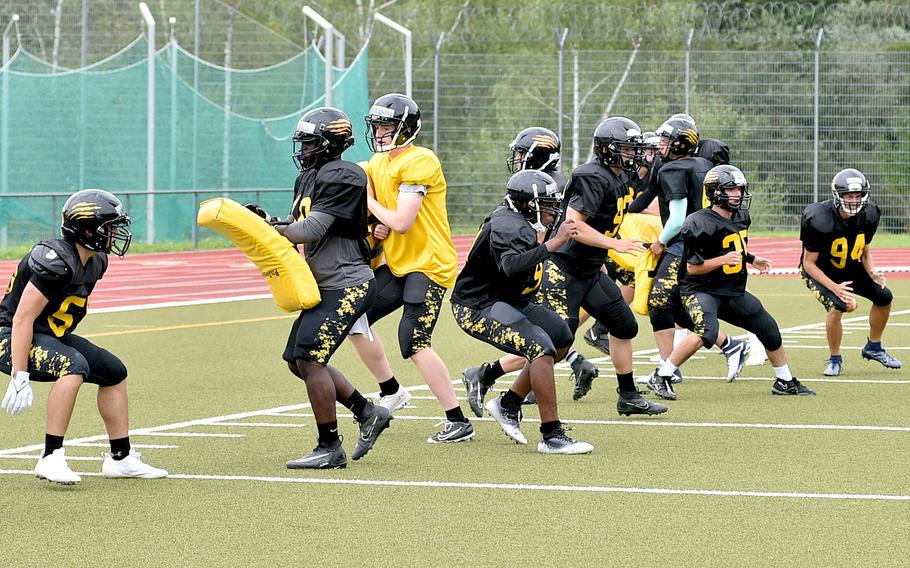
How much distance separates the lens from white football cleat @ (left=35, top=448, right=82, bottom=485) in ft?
26.0

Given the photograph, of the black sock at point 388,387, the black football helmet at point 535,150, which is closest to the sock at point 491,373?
the black sock at point 388,387

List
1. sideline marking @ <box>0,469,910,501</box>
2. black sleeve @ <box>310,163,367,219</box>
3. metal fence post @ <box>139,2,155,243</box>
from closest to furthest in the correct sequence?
sideline marking @ <box>0,469,910,501</box> < black sleeve @ <box>310,163,367,219</box> < metal fence post @ <box>139,2,155,243</box>

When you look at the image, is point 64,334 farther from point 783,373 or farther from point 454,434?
point 783,373

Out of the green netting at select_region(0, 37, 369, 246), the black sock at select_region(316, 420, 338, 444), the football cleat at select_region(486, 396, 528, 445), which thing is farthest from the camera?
the green netting at select_region(0, 37, 369, 246)

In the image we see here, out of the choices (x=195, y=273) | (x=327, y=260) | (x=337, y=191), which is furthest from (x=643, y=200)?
(x=195, y=273)

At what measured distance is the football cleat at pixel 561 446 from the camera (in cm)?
890

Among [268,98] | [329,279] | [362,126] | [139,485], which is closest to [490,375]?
[329,279]

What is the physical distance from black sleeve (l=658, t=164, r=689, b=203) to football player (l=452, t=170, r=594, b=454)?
261 centimetres

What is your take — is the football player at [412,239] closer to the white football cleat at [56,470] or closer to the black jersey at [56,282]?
the black jersey at [56,282]

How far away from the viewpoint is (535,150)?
1042cm

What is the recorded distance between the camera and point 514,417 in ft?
30.7

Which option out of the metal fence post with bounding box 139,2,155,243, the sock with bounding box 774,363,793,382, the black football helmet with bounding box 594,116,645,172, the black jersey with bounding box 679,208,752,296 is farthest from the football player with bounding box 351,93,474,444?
the metal fence post with bounding box 139,2,155,243

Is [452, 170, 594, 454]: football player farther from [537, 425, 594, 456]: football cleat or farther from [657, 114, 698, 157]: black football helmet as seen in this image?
[657, 114, 698, 157]: black football helmet

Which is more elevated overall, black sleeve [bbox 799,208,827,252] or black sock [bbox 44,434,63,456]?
black sleeve [bbox 799,208,827,252]
